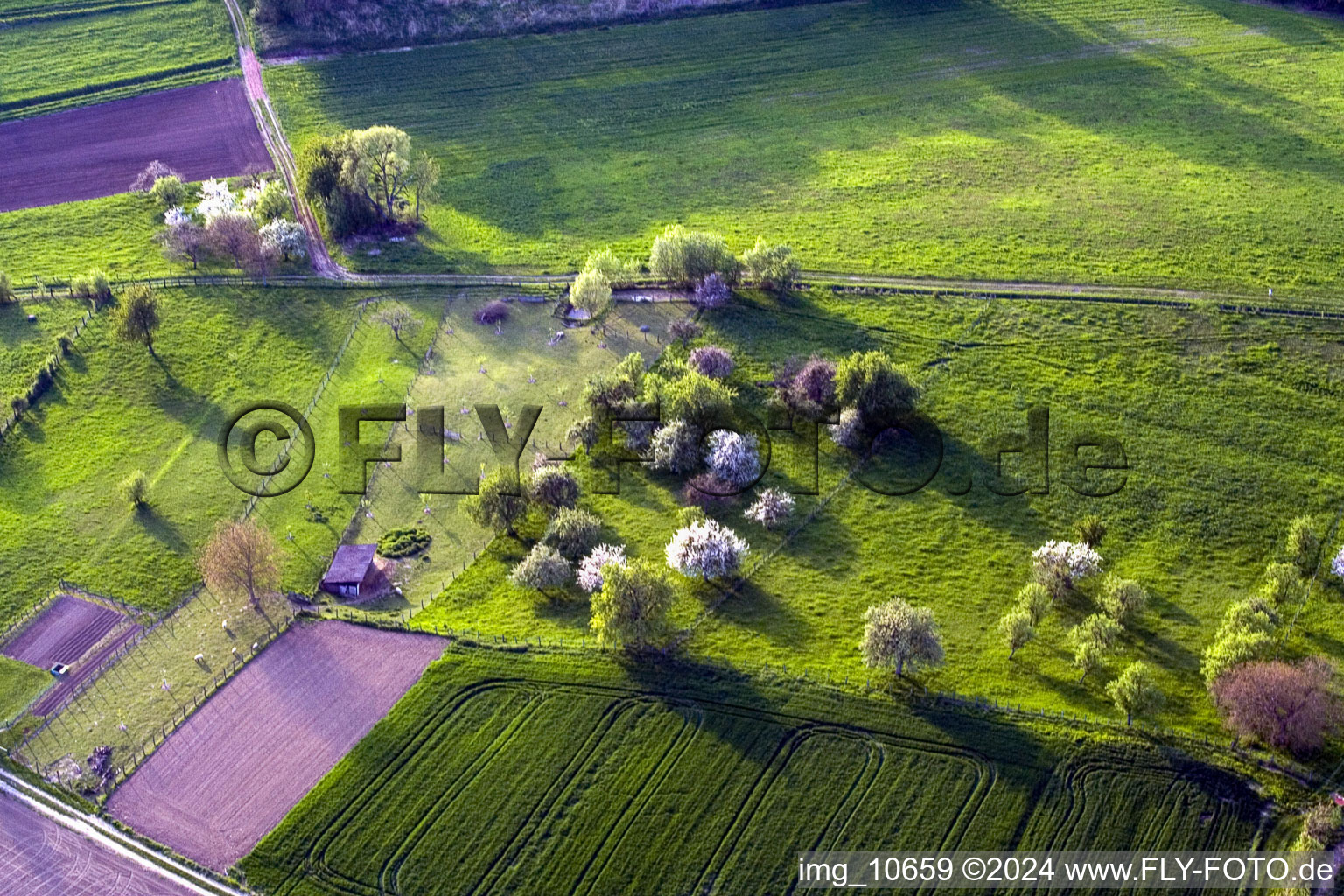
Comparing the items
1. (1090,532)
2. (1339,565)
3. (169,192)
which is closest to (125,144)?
(169,192)

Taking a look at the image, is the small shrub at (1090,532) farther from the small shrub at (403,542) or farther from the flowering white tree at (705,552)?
the small shrub at (403,542)

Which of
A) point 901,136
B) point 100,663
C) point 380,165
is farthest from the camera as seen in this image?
point 901,136

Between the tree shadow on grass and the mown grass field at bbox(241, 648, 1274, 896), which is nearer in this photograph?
the mown grass field at bbox(241, 648, 1274, 896)

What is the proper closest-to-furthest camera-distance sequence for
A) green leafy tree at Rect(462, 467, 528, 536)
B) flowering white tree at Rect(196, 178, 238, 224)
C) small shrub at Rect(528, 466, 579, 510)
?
green leafy tree at Rect(462, 467, 528, 536), small shrub at Rect(528, 466, 579, 510), flowering white tree at Rect(196, 178, 238, 224)

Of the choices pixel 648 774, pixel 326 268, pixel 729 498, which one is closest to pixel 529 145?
pixel 326 268

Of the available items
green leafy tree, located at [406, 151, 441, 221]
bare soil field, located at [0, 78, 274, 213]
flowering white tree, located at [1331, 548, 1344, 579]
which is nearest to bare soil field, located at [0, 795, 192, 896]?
flowering white tree, located at [1331, 548, 1344, 579]

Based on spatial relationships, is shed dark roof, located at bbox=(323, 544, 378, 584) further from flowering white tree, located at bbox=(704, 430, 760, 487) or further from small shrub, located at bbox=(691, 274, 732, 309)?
small shrub, located at bbox=(691, 274, 732, 309)

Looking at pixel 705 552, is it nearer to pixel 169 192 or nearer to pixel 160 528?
pixel 160 528

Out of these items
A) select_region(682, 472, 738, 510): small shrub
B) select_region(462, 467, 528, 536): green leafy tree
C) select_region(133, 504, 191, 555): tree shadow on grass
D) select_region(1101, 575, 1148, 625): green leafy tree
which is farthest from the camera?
select_region(682, 472, 738, 510): small shrub

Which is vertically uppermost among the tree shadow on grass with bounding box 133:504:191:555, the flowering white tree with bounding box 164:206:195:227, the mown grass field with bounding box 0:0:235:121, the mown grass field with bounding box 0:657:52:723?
the mown grass field with bounding box 0:0:235:121
